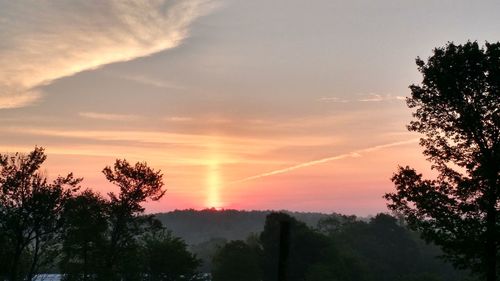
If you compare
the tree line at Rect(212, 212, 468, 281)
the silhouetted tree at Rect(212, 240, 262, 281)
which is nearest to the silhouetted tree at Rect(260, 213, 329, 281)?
the tree line at Rect(212, 212, 468, 281)

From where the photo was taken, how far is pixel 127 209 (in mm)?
45562

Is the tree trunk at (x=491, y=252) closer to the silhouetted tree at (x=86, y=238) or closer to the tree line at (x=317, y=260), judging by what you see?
the silhouetted tree at (x=86, y=238)

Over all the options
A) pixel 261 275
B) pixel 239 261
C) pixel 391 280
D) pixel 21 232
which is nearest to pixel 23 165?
pixel 21 232

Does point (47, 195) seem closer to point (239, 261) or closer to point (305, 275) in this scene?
point (239, 261)

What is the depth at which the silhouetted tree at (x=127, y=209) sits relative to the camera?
1785 inches

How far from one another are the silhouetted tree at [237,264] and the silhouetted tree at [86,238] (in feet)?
120

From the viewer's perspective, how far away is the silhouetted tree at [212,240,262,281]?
78.5m

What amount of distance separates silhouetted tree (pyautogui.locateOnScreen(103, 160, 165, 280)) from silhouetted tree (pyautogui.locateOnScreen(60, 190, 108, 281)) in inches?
36.8

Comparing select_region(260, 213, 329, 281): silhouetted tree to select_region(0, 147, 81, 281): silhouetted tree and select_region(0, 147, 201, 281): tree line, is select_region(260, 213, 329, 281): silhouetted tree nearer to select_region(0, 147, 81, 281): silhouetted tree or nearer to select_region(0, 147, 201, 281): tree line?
select_region(0, 147, 201, 281): tree line

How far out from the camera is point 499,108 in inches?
871

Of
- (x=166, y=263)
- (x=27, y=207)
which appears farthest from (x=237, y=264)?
(x=27, y=207)

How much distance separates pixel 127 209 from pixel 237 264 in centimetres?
3812

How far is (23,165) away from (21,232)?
5344 millimetres

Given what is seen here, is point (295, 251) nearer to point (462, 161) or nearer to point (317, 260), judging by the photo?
point (317, 260)
